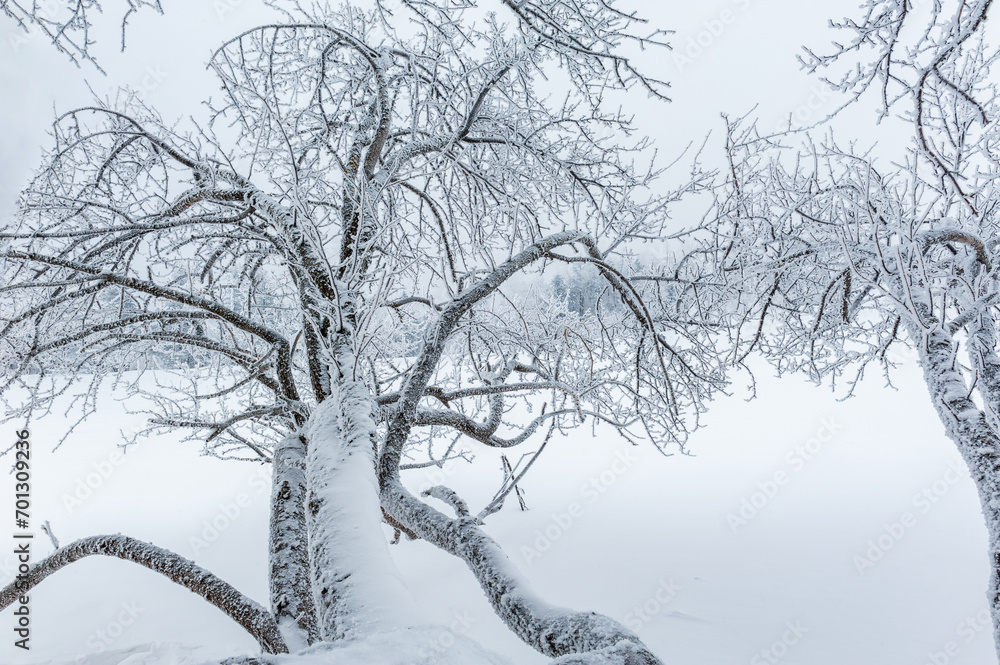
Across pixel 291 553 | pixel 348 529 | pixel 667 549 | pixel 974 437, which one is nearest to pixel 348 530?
pixel 348 529

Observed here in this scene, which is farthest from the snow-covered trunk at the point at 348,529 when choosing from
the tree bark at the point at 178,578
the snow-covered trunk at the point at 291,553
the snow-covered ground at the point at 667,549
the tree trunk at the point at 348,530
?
the tree bark at the point at 178,578

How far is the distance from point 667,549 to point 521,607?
6.99 meters

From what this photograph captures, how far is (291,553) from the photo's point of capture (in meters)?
2.43

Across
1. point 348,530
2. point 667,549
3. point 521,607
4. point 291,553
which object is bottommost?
point 667,549

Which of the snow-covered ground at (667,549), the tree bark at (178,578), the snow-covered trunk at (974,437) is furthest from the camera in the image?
the snow-covered ground at (667,549)

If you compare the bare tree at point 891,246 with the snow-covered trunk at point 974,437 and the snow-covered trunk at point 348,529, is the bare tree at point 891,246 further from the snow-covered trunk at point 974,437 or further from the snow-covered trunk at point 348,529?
the snow-covered trunk at point 348,529

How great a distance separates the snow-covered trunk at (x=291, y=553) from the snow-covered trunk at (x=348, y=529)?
2.64 ft

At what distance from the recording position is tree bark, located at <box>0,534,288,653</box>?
2.47 meters

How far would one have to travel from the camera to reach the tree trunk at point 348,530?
118 centimetres

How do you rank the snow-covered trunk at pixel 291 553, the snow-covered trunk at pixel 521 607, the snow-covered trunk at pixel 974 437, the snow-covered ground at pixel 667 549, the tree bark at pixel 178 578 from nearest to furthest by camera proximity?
the snow-covered trunk at pixel 521 607
the snow-covered trunk at pixel 291 553
the tree bark at pixel 178 578
the snow-covered trunk at pixel 974 437
the snow-covered ground at pixel 667 549

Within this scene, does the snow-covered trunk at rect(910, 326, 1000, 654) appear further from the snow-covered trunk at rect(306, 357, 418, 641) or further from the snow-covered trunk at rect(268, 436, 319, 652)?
the snow-covered trunk at rect(268, 436, 319, 652)

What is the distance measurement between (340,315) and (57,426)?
82.5ft

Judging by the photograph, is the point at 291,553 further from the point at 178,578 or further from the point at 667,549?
the point at 667,549

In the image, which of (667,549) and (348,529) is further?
(667,549)
